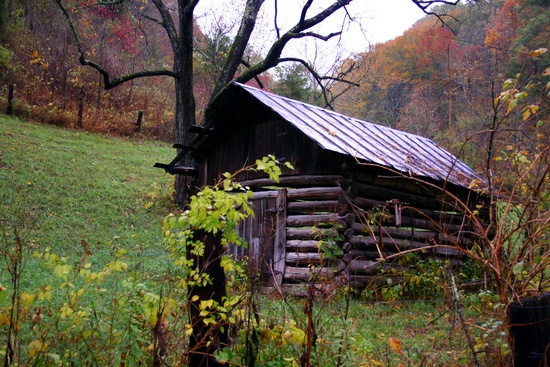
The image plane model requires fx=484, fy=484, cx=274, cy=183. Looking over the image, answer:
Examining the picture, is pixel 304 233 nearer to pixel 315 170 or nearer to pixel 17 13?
pixel 315 170

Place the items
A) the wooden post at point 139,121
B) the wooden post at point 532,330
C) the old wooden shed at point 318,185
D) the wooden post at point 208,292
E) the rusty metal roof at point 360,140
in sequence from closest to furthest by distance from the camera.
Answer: the wooden post at point 532,330 → the wooden post at point 208,292 → the rusty metal roof at point 360,140 → the old wooden shed at point 318,185 → the wooden post at point 139,121

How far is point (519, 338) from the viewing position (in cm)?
268

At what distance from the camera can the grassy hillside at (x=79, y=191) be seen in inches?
507

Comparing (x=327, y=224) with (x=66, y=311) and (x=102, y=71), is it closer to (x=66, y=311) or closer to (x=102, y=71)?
(x=66, y=311)

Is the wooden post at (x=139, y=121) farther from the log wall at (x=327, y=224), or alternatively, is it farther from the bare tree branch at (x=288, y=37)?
the log wall at (x=327, y=224)

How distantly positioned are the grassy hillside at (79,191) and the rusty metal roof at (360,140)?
4.18m

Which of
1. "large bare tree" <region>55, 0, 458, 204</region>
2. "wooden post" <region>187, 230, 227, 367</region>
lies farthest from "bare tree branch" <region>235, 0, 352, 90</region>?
"wooden post" <region>187, 230, 227, 367</region>

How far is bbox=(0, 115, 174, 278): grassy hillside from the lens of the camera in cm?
1288

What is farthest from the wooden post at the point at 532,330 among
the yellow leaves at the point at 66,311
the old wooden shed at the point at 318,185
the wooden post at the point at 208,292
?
the old wooden shed at the point at 318,185

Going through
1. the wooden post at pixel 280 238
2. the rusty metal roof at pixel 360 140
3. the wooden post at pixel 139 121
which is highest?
the wooden post at pixel 139 121

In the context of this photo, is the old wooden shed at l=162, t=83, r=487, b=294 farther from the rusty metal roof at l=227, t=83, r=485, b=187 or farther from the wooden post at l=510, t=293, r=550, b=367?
the wooden post at l=510, t=293, r=550, b=367

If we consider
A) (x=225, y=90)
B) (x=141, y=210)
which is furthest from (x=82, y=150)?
(x=225, y=90)

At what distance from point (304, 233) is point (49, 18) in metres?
23.7

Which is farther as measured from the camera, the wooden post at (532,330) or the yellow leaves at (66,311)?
the yellow leaves at (66,311)
